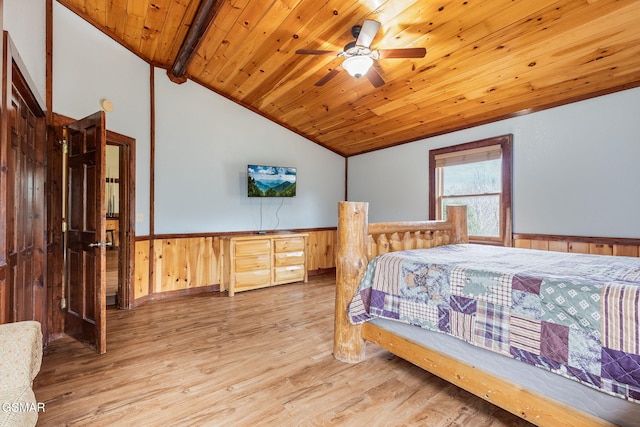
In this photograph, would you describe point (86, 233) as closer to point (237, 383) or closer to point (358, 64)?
point (237, 383)

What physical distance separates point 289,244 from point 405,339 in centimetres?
295

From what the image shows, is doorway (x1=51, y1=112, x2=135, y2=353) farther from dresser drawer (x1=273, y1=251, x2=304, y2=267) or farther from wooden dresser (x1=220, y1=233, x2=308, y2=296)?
dresser drawer (x1=273, y1=251, x2=304, y2=267)

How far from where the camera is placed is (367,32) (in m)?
2.35

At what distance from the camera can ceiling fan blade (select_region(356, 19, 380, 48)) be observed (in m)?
2.27

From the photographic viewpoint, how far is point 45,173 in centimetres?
263

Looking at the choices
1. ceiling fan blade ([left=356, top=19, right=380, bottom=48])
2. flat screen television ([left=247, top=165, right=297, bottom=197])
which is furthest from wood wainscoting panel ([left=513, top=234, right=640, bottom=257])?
flat screen television ([left=247, top=165, right=297, bottom=197])

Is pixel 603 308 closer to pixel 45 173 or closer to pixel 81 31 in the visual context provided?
pixel 45 173

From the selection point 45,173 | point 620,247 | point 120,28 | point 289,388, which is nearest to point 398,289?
point 289,388

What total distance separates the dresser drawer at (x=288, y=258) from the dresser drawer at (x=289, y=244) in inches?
2.6

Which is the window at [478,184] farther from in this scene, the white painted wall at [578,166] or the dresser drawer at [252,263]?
the dresser drawer at [252,263]

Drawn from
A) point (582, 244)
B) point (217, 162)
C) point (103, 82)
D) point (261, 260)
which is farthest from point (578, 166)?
point (103, 82)

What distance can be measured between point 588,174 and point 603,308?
265 cm

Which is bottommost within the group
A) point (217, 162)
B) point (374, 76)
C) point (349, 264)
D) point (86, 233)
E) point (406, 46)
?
point (349, 264)

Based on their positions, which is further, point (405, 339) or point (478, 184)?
point (478, 184)
